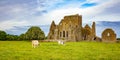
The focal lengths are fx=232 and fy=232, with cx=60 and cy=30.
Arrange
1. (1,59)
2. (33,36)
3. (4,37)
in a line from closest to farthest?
(1,59) < (33,36) < (4,37)

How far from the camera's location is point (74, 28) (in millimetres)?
86000

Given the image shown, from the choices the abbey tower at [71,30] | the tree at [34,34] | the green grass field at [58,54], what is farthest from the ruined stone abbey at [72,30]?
the green grass field at [58,54]

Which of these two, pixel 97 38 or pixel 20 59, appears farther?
pixel 97 38

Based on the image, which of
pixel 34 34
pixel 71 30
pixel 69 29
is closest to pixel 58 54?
pixel 71 30

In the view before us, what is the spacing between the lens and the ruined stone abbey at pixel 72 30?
8588 cm

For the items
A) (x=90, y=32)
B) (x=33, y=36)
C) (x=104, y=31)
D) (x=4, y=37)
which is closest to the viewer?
(x=104, y=31)

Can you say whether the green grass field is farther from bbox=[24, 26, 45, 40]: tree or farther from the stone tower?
bbox=[24, 26, 45, 40]: tree

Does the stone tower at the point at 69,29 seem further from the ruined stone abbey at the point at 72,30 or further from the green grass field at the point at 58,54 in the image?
the green grass field at the point at 58,54

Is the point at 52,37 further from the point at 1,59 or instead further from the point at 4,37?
the point at 1,59

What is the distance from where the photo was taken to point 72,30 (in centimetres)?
8594

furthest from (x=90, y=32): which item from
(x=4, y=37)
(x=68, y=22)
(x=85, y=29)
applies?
(x=4, y=37)

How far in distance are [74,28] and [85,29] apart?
7705 millimetres

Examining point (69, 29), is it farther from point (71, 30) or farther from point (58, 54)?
point (58, 54)

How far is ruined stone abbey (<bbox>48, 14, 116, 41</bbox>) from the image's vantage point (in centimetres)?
8588
